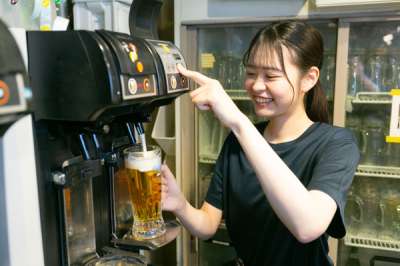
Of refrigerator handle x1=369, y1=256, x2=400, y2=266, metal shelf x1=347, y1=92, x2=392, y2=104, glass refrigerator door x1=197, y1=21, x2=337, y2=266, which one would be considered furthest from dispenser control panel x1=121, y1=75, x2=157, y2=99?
refrigerator handle x1=369, y1=256, x2=400, y2=266

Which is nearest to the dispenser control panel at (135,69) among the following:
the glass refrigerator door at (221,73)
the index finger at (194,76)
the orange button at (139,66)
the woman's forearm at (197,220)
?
the orange button at (139,66)

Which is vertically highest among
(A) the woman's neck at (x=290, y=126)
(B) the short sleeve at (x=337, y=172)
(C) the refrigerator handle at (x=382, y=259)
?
(A) the woman's neck at (x=290, y=126)

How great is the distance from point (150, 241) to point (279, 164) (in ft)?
1.32

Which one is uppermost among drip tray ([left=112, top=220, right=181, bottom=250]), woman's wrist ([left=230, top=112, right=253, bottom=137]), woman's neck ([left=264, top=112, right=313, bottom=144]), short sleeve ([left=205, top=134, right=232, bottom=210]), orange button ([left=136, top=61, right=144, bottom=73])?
orange button ([left=136, top=61, right=144, bottom=73])

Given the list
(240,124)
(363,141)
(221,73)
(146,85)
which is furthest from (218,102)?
(363,141)

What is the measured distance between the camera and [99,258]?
40.1 inches

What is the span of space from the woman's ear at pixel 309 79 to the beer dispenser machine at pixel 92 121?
1.33 feet

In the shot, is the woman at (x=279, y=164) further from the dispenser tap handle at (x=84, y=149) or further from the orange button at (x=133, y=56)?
the dispenser tap handle at (x=84, y=149)

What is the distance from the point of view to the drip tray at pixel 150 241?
100 cm

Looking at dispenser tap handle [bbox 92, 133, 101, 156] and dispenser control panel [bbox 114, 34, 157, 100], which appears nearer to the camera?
dispenser control panel [bbox 114, 34, 157, 100]

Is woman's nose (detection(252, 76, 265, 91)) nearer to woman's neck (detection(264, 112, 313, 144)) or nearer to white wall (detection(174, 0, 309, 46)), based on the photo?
woman's neck (detection(264, 112, 313, 144))

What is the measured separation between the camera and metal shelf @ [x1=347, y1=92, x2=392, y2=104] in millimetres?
1816

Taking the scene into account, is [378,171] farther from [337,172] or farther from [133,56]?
[133,56]

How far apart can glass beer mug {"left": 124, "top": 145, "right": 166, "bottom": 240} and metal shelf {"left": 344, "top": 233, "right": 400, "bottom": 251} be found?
1.23 metres
